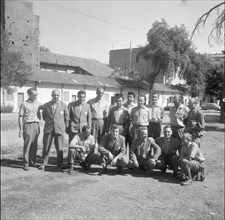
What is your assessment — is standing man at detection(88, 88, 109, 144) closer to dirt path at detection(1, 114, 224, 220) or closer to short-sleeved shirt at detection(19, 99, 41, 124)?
dirt path at detection(1, 114, 224, 220)

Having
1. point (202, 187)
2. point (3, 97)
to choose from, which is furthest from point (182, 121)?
point (3, 97)

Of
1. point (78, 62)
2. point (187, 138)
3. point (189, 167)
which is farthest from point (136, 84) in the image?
point (187, 138)

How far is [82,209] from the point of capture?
4816mm

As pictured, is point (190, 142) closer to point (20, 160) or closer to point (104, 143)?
point (104, 143)

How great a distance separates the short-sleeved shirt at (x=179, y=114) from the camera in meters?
5.87

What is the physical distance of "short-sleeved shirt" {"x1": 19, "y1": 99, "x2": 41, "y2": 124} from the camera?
654cm

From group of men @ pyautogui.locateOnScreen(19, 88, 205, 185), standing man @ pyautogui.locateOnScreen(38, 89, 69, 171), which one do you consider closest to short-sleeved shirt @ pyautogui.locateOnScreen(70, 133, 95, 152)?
group of men @ pyautogui.locateOnScreen(19, 88, 205, 185)

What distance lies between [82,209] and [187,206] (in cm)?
177

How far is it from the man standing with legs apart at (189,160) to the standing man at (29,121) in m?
3.24

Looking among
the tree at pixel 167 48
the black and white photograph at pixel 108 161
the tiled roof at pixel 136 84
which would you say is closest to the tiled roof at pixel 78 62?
the tiled roof at pixel 136 84

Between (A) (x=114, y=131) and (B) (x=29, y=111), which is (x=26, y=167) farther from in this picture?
(A) (x=114, y=131)

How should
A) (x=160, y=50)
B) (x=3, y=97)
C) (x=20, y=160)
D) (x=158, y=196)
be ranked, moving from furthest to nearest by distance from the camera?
(x=160, y=50) < (x=20, y=160) < (x=158, y=196) < (x=3, y=97)

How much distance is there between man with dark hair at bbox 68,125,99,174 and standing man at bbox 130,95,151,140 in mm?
1000

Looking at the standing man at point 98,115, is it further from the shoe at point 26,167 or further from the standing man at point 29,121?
the shoe at point 26,167
